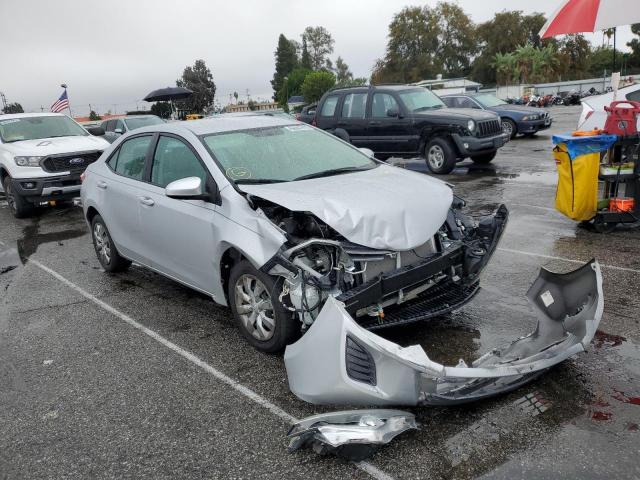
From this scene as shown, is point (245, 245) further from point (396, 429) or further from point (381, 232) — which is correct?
point (396, 429)

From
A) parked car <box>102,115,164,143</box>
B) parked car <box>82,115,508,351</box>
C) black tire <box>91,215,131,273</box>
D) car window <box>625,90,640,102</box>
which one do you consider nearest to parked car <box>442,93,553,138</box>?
car window <box>625,90,640,102</box>

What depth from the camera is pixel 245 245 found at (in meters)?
3.85

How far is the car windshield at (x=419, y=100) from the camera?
39.2 feet

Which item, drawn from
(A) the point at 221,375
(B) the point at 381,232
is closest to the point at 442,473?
(B) the point at 381,232

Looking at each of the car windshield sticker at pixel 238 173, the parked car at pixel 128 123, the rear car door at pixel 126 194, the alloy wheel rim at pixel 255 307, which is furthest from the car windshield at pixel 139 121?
the alloy wheel rim at pixel 255 307

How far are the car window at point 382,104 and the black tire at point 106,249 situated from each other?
24.5ft

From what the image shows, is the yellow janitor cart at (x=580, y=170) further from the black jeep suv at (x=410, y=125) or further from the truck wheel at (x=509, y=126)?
the truck wheel at (x=509, y=126)

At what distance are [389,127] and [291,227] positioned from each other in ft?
28.5

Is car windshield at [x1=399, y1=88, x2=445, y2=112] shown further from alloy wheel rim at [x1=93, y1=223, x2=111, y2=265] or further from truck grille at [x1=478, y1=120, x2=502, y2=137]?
alloy wheel rim at [x1=93, y1=223, x2=111, y2=265]

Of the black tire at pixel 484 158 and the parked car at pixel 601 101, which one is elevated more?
the parked car at pixel 601 101

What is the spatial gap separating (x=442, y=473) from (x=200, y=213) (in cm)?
263

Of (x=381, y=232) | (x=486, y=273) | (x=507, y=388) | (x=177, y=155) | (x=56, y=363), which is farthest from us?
(x=486, y=273)

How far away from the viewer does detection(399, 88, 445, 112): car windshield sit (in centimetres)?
1195

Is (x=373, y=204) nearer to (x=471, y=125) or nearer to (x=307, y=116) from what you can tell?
(x=471, y=125)
